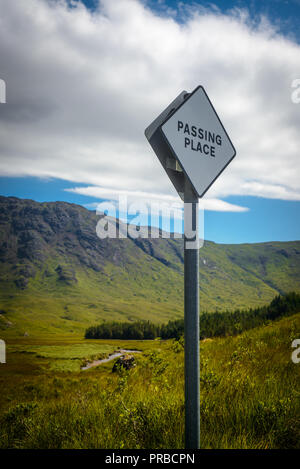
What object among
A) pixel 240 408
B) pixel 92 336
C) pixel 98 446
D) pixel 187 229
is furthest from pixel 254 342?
pixel 92 336

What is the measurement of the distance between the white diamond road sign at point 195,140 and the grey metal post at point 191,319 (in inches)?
8.4

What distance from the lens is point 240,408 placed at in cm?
372

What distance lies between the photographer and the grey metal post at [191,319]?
248cm

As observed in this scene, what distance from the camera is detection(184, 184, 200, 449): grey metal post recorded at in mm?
2479

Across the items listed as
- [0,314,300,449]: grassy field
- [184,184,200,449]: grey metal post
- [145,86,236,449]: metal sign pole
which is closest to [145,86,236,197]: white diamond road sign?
[145,86,236,449]: metal sign pole

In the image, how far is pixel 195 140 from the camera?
2.67 m

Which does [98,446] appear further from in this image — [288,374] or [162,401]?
[288,374]

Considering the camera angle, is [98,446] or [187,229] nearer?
[187,229]

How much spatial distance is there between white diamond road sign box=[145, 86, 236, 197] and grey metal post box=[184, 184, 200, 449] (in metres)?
0.21

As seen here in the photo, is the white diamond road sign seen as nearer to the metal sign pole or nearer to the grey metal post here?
the metal sign pole

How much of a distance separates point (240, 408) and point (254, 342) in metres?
5.07
